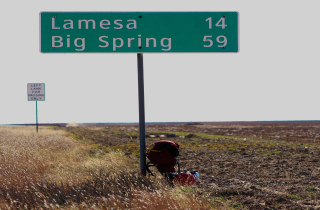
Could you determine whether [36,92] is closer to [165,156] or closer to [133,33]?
[133,33]

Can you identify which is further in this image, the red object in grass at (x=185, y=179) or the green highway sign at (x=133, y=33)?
the red object in grass at (x=185, y=179)

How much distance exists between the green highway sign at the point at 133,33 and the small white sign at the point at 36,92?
19.3 metres

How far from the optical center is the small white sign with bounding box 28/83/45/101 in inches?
910

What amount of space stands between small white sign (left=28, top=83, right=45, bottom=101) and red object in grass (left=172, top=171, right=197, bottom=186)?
2025cm

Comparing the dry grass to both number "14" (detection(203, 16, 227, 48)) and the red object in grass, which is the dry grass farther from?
number "14" (detection(203, 16, 227, 48))

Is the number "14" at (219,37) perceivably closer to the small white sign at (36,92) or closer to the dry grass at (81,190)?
the dry grass at (81,190)

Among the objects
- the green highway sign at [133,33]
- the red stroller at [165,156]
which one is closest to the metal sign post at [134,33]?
the green highway sign at [133,33]

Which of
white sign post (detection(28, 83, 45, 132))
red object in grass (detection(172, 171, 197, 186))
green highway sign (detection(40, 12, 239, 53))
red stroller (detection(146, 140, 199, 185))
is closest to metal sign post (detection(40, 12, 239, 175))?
green highway sign (detection(40, 12, 239, 53))

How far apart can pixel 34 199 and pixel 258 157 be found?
8.14m

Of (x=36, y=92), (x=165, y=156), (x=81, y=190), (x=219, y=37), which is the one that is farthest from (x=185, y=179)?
(x=36, y=92)

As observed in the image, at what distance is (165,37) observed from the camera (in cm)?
552

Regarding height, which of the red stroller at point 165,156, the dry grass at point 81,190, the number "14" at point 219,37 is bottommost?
the dry grass at point 81,190

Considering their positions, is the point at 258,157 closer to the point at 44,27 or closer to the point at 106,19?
the point at 106,19

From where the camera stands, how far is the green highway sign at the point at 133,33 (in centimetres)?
548
